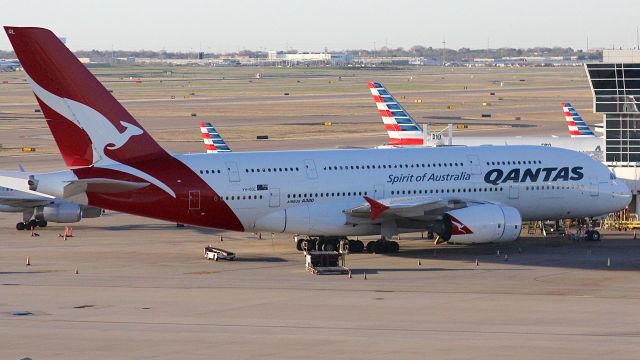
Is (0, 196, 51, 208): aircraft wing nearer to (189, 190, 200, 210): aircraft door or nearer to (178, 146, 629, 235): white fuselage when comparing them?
(178, 146, 629, 235): white fuselage

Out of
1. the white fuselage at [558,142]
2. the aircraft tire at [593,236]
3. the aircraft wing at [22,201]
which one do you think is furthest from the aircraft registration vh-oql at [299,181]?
the white fuselage at [558,142]

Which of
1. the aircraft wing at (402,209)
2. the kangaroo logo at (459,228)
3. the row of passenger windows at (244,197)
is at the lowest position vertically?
the kangaroo logo at (459,228)

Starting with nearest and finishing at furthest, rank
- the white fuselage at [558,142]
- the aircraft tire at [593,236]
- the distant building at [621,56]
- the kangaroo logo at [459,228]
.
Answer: the kangaroo logo at [459,228]
the aircraft tire at [593,236]
the distant building at [621,56]
the white fuselage at [558,142]

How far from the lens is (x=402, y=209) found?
55.3 meters

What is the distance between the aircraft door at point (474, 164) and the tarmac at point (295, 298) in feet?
11.6

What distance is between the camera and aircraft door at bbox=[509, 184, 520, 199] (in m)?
59.7

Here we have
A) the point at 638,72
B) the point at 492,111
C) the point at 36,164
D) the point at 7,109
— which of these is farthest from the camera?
the point at 7,109

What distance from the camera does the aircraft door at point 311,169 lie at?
185 feet

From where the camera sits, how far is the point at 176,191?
2116 inches

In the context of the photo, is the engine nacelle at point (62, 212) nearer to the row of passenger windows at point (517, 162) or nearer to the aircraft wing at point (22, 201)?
the aircraft wing at point (22, 201)

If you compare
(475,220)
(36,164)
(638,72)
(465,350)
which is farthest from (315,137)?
(465,350)

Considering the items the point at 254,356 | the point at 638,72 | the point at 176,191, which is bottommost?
the point at 254,356

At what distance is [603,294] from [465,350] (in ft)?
40.8

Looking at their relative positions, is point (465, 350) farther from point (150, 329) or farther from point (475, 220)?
Answer: point (475, 220)
